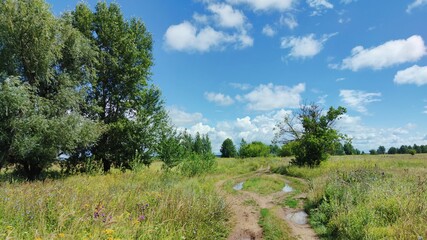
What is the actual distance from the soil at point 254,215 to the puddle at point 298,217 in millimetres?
62

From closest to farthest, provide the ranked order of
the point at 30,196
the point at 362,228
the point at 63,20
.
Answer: the point at 30,196
the point at 362,228
the point at 63,20

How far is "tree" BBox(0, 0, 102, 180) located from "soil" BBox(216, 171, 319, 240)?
36.0 feet

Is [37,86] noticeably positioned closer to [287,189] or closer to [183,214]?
[183,214]

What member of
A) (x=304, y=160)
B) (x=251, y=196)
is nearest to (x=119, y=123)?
(x=251, y=196)

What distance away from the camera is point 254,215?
34.9 feet

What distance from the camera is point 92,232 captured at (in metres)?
5.01

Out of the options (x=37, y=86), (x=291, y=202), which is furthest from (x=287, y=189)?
(x=37, y=86)

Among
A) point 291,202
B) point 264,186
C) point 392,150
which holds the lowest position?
point 291,202

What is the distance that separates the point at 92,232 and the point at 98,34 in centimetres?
2208

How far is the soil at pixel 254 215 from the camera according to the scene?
28.1 feet

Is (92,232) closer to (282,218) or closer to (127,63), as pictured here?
(282,218)

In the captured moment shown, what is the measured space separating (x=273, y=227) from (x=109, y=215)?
17.5ft

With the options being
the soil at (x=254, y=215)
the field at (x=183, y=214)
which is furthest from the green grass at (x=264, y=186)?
the field at (x=183, y=214)

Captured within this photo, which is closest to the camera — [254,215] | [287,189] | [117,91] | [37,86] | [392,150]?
[254,215]
